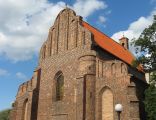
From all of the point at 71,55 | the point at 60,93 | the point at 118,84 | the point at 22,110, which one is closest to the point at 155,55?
the point at 118,84

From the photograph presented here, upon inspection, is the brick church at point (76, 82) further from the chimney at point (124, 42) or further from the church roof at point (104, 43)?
the chimney at point (124, 42)

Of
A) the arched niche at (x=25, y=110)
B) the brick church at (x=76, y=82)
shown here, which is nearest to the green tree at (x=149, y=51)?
the brick church at (x=76, y=82)

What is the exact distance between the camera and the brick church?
77.5ft

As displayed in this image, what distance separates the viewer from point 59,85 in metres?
28.1

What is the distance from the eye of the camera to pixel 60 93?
1088 inches

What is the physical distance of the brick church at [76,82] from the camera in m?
23.6

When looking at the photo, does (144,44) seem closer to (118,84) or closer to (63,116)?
(118,84)

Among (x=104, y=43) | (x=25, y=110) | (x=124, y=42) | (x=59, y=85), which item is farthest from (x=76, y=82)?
(x=124, y=42)

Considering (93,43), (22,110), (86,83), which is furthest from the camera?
(22,110)

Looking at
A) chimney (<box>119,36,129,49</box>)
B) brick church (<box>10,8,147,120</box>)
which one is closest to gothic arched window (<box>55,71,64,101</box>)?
brick church (<box>10,8,147,120</box>)

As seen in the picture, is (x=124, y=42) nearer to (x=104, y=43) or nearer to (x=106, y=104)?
(x=104, y=43)

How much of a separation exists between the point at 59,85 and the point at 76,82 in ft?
9.75

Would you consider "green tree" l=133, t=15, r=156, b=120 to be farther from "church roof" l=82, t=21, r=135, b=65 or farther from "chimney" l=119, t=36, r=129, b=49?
"chimney" l=119, t=36, r=129, b=49

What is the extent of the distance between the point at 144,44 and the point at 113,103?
5.62m
